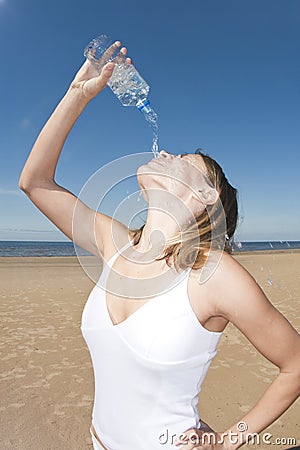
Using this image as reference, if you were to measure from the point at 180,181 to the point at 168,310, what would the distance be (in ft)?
2.17

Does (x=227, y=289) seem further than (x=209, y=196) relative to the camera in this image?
No

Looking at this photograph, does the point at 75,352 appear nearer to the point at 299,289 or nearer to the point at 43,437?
the point at 43,437

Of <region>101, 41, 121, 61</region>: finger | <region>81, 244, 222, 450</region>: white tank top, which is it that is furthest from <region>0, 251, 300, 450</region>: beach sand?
<region>101, 41, 121, 61</region>: finger

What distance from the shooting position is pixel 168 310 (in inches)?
57.7

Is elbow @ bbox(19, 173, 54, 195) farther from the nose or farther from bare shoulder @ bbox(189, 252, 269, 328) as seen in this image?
bare shoulder @ bbox(189, 252, 269, 328)

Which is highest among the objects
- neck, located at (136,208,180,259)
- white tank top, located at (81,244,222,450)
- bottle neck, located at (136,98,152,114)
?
bottle neck, located at (136,98,152,114)

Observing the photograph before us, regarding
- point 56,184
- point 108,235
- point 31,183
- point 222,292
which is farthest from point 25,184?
point 222,292

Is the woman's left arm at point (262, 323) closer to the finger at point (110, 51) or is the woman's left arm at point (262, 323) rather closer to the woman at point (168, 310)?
the woman at point (168, 310)

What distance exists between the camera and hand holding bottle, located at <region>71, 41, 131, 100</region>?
78.3 inches

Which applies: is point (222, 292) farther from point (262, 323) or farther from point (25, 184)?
point (25, 184)

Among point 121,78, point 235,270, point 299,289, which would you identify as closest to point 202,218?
point 235,270

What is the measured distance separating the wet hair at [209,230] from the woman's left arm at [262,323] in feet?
0.54

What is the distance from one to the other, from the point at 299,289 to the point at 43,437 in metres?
10.5

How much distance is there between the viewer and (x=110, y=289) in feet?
5.69
